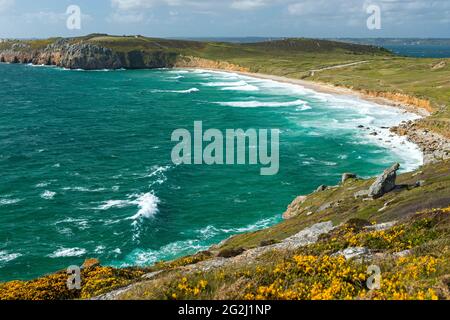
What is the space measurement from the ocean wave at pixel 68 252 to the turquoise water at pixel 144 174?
0.23m

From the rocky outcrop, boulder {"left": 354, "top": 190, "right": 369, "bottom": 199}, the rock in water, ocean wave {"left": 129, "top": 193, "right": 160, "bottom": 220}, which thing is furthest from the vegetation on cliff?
the rocky outcrop

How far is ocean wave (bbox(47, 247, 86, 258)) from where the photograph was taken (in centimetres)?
4422

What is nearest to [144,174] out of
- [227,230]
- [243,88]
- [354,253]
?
[227,230]

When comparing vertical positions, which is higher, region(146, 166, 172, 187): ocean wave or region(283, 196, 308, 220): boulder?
region(146, 166, 172, 187): ocean wave

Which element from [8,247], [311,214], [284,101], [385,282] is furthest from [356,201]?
[284,101]

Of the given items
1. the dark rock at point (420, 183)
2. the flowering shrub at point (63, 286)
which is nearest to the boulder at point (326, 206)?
the dark rock at point (420, 183)

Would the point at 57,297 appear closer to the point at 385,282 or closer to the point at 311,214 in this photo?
the point at 385,282

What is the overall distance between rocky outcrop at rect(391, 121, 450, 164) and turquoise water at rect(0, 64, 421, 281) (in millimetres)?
3021

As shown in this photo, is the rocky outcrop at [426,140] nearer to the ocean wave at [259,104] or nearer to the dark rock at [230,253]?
the ocean wave at [259,104]

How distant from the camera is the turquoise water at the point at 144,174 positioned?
4756 cm

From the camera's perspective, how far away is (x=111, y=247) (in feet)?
152

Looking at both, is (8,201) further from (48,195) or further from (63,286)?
A: (63,286)

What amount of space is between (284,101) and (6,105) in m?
88.6

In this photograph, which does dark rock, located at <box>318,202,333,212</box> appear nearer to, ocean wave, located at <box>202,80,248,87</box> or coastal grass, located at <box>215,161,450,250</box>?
coastal grass, located at <box>215,161,450,250</box>
